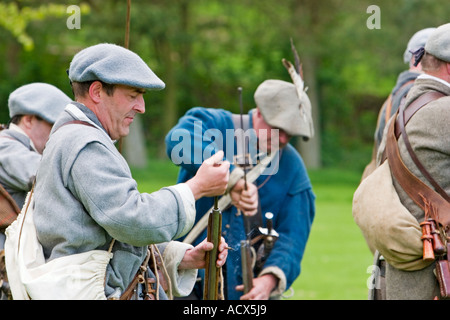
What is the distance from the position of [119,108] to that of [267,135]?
86.2 inches

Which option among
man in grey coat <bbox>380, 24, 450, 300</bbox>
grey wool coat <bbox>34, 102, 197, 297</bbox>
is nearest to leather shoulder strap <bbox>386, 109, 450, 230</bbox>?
man in grey coat <bbox>380, 24, 450, 300</bbox>

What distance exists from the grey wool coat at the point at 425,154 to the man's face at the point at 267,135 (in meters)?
1.31

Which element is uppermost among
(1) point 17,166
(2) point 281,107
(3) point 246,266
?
(2) point 281,107

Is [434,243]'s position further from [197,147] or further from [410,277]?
[197,147]

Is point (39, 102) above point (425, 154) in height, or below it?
above

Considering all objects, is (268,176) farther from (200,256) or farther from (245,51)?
(245,51)

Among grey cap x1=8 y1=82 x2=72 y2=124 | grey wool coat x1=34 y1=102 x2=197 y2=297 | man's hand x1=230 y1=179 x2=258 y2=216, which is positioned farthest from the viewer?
man's hand x1=230 y1=179 x2=258 y2=216

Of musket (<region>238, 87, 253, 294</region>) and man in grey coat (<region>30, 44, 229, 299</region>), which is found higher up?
man in grey coat (<region>30, 44, 229, 299</region>)

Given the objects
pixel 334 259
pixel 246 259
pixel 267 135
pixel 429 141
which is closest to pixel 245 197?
pixel 246 259

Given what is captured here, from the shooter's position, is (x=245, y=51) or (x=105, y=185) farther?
(x=245, y=51)

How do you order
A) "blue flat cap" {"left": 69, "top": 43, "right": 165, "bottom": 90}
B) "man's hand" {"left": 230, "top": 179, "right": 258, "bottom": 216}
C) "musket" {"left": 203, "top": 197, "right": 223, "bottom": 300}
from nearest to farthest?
1. "blue flat cap" {"left": 69, "top": 43, "right": 165, "bottom": 90}
2. "musket" {"left": 203, "top": 197, "right": 223, "bottom": 300}
3. "man's hand" {"left": 230, "top": 179, "right": 258, "bottom": 216}

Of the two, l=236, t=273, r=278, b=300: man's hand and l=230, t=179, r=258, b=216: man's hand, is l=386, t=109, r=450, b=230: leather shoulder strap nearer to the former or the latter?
l=230, t=179, r=258, b=216: man's hand

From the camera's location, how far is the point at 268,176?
5754mm

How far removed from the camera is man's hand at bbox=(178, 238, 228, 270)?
3.96 metres
